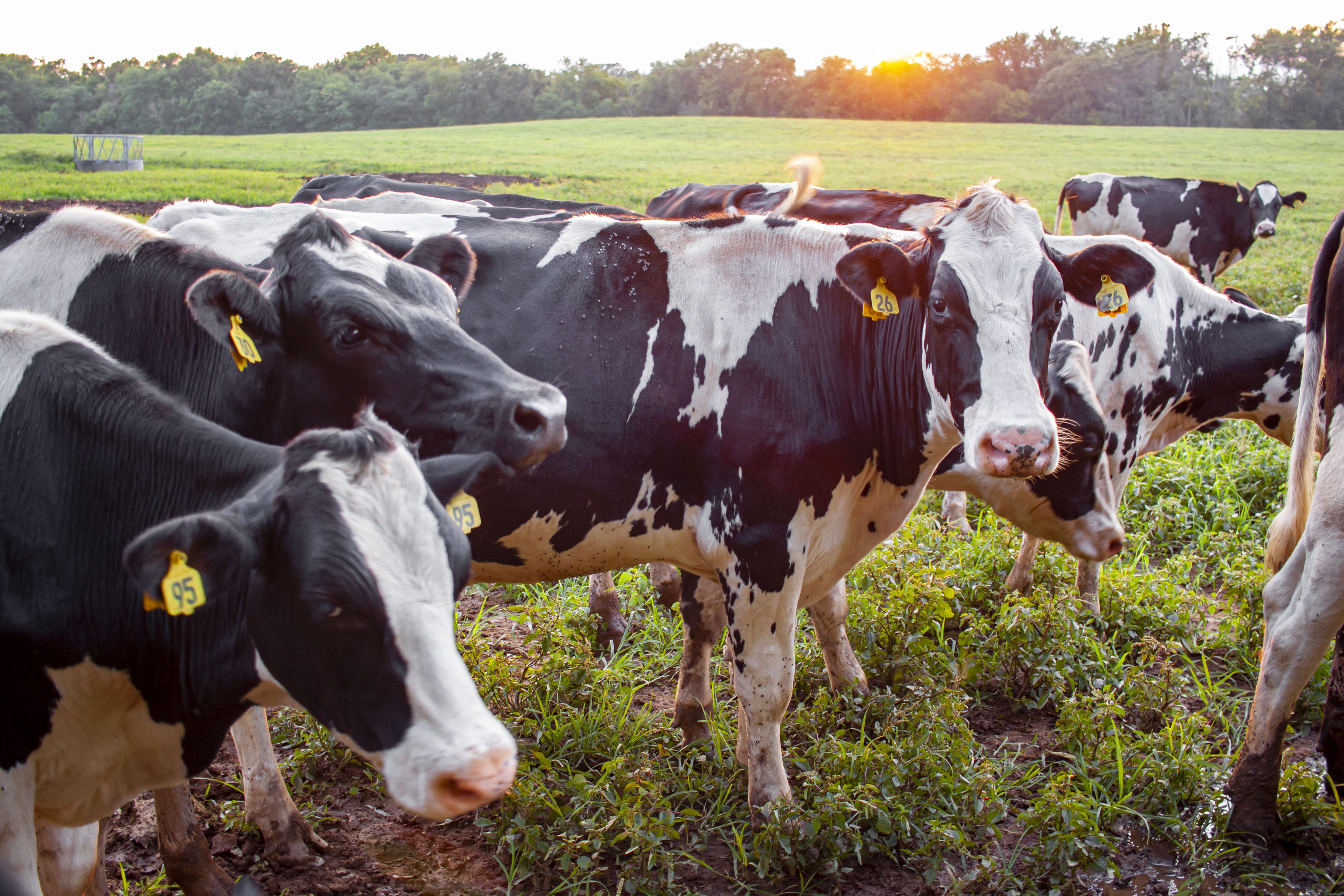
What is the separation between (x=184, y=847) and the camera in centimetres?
336

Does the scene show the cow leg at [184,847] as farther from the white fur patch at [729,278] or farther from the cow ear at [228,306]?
the white fur patch at [729,278]

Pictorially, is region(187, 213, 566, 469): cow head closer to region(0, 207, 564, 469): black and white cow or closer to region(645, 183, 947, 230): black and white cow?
region(0, 207, 564, 469): black and white cow

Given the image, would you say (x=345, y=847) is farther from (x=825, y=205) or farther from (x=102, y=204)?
(x=102, y=204)

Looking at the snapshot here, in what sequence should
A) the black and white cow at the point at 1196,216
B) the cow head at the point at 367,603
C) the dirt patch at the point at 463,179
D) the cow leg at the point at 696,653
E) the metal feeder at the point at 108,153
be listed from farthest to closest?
1. the dirt patch at the point at 463,179
2. the metal feeder at the point at 108,153
3. the black and white cow at the point at 1196,216
4. the cow leg at the point at 696,653
5. the cow head at the point at 367,603

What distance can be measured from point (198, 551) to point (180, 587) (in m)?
0.08

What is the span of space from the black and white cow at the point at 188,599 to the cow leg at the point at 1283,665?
10.4 feet

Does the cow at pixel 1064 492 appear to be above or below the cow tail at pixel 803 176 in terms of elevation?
below

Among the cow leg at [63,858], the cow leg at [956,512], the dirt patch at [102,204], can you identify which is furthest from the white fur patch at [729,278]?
the dirt patch at [102,204]

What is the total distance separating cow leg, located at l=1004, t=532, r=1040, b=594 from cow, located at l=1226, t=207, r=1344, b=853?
1.62 m

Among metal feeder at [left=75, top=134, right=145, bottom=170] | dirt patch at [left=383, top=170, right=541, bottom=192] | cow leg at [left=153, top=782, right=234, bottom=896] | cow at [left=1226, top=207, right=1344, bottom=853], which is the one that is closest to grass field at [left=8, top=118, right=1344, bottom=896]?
cow at [left=1226, top=207, right=1344, bottom=853]

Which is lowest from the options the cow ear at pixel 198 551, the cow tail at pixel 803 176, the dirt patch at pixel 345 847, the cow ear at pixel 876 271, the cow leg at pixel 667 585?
the dirt patch at pixel 345 847

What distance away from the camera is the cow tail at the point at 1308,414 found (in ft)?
13.5

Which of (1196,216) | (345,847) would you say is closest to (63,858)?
(345,847)

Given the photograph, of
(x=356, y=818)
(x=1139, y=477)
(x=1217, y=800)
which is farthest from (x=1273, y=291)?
(x=356, y=818)
